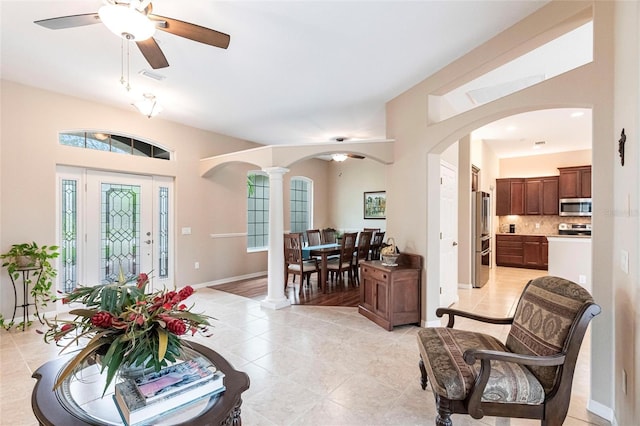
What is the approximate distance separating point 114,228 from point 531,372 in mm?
5517

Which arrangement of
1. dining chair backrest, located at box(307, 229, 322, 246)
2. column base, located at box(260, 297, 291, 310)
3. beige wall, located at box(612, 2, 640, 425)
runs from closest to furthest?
beige wall, located at box(612, 2, 640, 425), column base, located at box(260, 297, 291, 310), dining chair backrest, located at box(307, 229, 322, 246)

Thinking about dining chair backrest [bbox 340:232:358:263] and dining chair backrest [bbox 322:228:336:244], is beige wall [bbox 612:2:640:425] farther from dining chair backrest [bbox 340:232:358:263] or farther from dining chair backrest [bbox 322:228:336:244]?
dining chair backrest [bbox 322:228:336:244]

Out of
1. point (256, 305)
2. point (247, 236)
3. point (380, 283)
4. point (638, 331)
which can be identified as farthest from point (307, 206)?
point (638, 331)

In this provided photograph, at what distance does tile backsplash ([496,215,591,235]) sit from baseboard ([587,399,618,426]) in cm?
699

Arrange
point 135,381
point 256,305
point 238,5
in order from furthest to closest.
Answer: point 256,305, point 238,5, point 135,381

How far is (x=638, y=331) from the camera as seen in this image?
1.58m

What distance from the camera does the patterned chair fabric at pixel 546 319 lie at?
171 cm

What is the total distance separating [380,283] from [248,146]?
4.59m

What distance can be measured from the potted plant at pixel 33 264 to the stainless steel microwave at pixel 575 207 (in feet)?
32.9

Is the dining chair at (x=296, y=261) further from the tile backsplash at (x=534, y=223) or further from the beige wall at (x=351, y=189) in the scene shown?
the tile backsplash at (x=534, y=223)

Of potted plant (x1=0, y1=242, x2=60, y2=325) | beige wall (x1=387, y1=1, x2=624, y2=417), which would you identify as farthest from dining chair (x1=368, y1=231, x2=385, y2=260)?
potted plant (x1=0, y1=242, x2=60, y2=325)

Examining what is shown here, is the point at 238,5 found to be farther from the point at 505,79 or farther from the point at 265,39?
the point at 505,79

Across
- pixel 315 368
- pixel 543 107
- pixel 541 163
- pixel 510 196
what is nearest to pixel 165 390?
pixel 315 368

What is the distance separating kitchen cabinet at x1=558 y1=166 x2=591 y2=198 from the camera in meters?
7.25
